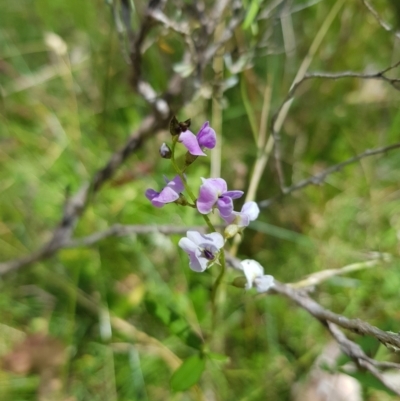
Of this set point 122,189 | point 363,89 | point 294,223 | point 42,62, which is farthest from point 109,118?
point 363,89

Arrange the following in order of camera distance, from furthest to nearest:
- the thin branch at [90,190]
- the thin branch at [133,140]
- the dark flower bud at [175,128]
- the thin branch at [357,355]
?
the thin branch at [90,190] < the thin branch at [133,140] < the thin branch at [357,355] < the dark flower bud at [175,128]

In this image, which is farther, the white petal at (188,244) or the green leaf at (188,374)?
the green leaf at (188,374)

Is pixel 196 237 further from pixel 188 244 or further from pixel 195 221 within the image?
pixel 195 221

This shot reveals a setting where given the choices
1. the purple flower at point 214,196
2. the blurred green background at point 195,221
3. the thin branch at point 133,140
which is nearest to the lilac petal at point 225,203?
the purple flower at point 214,196

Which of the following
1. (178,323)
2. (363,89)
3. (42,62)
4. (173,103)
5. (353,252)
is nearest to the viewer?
(178,323)

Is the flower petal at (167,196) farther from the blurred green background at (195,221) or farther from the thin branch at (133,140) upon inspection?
the blurred green background at (195,221)

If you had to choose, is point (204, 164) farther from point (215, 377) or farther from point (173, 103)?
point (215, 377)

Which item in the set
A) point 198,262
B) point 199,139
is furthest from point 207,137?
point 198,262
